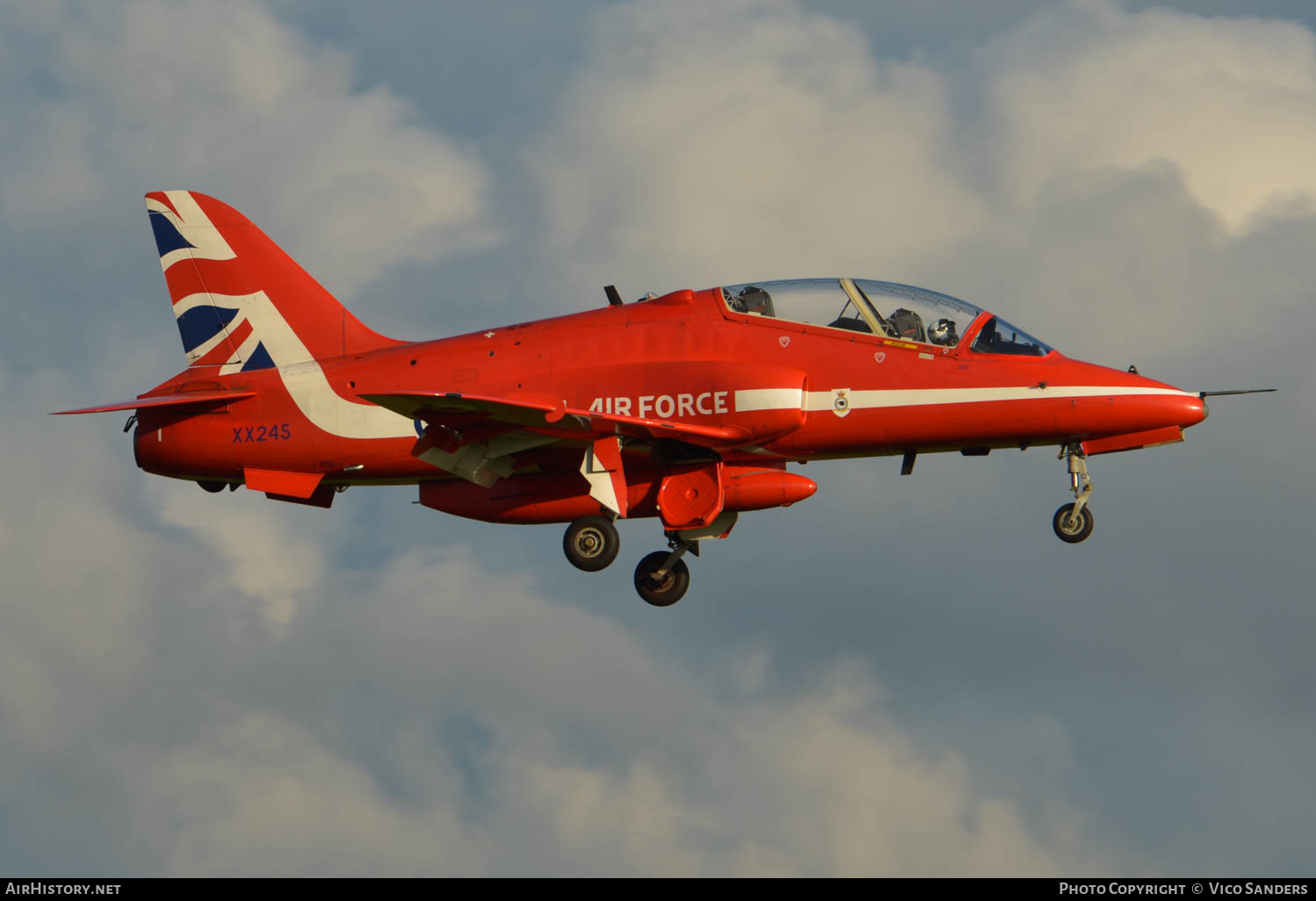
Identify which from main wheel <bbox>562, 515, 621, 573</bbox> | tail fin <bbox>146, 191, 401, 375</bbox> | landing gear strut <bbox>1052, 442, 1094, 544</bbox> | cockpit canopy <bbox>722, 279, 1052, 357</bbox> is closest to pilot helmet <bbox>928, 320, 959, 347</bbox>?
cockpit canopy <bbox>722, 279, 1052, 357</bbox>

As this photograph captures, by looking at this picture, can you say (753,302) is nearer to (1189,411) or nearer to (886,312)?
(886,312)

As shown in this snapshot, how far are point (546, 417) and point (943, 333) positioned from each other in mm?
6405

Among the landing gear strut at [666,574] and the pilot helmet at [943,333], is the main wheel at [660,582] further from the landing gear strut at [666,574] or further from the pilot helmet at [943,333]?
the pilot helmet at [943,333]

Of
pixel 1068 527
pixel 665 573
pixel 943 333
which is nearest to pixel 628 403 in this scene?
pixel 665 573

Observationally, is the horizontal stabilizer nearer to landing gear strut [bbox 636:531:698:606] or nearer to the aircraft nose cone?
landing gear strut [bbox 636:531:698:606]

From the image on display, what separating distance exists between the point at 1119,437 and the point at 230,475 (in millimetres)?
14743

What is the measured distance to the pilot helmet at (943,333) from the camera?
26234 millimetres

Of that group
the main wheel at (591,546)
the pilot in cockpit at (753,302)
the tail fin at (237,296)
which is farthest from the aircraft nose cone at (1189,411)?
the tail fin at (237,296)

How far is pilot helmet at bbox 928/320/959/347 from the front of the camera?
26.2 meters

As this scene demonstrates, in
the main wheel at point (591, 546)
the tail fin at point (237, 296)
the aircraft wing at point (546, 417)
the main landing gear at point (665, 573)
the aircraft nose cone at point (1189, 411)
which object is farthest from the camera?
the tail fin at point (237, 296)

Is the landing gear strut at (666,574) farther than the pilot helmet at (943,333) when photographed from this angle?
Yes

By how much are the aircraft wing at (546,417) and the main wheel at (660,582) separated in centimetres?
322

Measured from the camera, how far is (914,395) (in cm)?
2592

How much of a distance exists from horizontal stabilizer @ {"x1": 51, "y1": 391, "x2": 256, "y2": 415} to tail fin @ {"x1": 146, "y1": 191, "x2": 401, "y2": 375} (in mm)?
667
